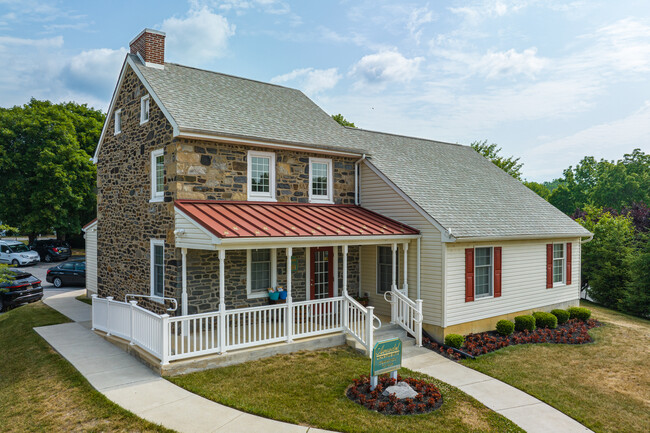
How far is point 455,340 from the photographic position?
1223 cm

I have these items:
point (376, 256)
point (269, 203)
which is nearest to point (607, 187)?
point (376, 256)

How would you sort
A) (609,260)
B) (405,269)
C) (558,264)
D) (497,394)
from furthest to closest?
(609,260) → (558,264) → (405,269) → (497,394)

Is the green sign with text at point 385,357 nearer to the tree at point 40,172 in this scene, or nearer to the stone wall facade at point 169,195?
A: the stone wall facade at point 169,195

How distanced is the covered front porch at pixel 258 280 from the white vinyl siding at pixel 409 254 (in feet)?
1.03


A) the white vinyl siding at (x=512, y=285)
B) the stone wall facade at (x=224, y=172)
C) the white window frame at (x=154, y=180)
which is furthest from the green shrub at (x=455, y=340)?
the white window frame at (x=154, y=180)

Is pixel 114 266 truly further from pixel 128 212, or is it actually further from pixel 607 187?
pixel 607 187

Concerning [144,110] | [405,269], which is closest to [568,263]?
[405,269]

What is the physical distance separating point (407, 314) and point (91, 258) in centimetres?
1448

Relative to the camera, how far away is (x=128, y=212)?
14.7 metres

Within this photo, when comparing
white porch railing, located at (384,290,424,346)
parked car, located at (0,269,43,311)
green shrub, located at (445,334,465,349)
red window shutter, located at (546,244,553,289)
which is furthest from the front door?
parked car, located at (0,269,43,311)

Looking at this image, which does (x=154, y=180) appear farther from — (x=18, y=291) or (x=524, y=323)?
(x=524, y=323)

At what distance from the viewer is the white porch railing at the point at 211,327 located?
950 cm

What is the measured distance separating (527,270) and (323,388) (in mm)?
9953

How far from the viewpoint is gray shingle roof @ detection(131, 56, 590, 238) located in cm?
1311
